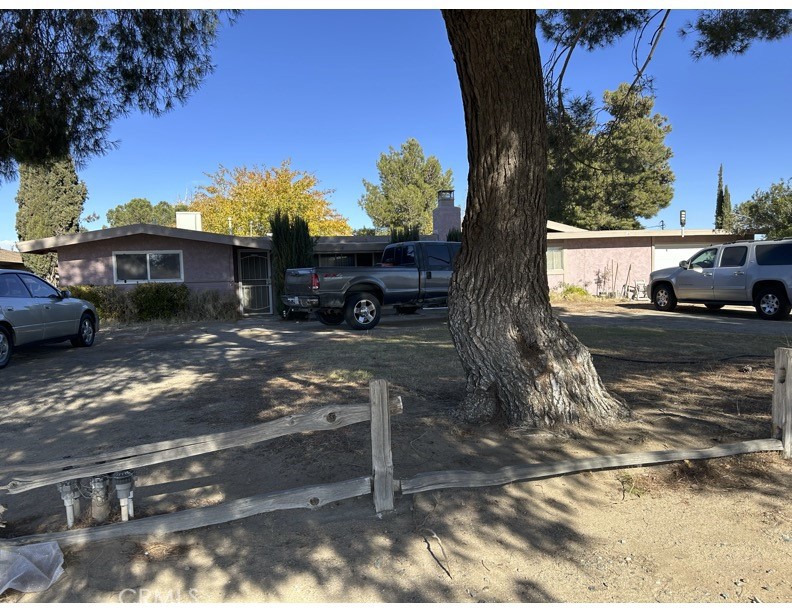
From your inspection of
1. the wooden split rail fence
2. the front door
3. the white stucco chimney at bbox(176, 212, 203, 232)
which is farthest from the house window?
the wooden split rail fence

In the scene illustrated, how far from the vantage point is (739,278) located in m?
14.2

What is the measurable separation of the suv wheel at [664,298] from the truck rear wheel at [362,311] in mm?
8600

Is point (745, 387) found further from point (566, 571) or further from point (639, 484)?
point (566, 571)

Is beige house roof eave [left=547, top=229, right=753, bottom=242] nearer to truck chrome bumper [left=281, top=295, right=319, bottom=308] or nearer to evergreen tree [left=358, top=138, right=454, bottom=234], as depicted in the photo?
truck chrome bumper [left=281, top=295, right=319, bottom=308]

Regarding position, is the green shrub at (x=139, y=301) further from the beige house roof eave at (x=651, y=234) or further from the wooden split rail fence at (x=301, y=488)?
the wooden split rail fence at (x=301, y=488)

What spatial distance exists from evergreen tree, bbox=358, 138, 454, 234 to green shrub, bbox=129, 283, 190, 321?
32.6m

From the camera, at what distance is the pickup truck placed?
41.6 feet

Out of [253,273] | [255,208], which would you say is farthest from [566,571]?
[255,208]

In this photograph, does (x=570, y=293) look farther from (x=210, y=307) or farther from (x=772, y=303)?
(x=210, y=307)

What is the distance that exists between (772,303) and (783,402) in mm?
10941

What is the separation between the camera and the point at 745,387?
632cm

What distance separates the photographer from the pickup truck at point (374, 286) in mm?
12680

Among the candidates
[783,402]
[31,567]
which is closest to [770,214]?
[783,402]
